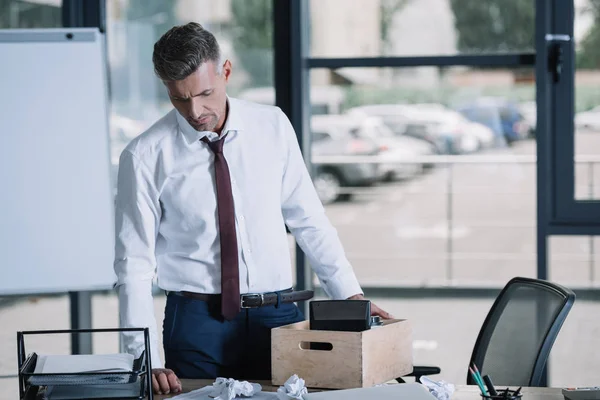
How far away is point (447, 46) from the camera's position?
3.76 metres

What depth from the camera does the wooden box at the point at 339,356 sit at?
6.64ft

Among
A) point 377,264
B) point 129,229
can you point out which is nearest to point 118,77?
point 377,264

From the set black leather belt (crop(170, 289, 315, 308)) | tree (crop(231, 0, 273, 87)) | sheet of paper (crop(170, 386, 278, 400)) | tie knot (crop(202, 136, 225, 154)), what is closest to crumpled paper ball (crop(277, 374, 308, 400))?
sheet of paper (crop(170, 386, 278, 400))

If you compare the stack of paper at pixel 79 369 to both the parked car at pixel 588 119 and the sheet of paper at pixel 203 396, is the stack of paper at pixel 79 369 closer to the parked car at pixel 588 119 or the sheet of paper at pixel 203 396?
the sheet of paper at pixel 203 396

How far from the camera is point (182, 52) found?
2199 mm

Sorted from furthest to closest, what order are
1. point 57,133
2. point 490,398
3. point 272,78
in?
1. point 272,78
2. point 57,133
3. point 490,398

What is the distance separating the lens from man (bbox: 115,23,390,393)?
227cm

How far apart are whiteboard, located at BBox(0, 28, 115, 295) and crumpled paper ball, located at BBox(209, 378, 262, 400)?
1.69 meters

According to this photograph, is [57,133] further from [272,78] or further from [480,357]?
[480,357]

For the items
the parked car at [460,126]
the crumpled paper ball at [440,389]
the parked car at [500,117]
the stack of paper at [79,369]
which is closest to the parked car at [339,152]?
the parked car at [460,126]

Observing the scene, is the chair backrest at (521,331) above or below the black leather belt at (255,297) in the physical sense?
below

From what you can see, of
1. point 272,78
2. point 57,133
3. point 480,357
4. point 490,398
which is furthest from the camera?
point 272,78

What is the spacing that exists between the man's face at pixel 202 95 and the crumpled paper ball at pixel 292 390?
2.39 feet

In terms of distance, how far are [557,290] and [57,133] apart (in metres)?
2.10
